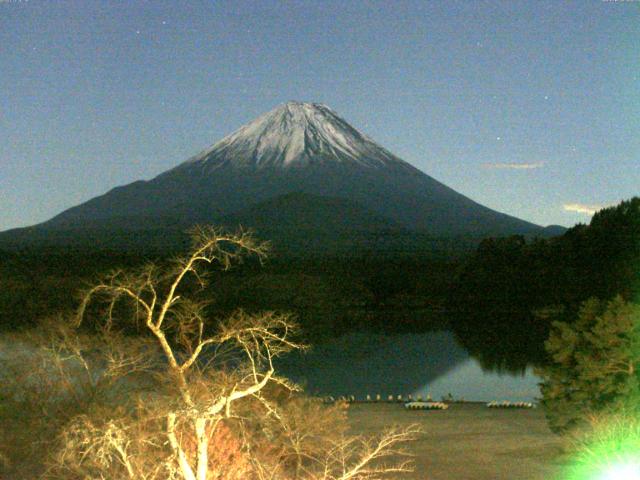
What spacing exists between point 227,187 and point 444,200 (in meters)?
28.5

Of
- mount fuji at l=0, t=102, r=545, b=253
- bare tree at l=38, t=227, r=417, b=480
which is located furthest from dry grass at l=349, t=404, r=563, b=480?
mount fuji at l=0, t=102, r=545, b=253

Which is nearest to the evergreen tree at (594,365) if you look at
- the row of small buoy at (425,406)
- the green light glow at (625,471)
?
the green light glow at (625,471)

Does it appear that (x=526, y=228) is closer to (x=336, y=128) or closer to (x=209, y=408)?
(x=336, y=128)

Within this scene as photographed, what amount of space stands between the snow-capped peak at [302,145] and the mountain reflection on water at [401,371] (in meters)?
70.4

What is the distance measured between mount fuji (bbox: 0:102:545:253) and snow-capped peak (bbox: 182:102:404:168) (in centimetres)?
14

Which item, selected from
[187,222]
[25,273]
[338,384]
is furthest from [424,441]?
[187,222]

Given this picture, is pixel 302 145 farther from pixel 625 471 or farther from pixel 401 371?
pixel 625 471

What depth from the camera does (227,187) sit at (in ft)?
336

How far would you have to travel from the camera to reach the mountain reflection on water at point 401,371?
979 inches

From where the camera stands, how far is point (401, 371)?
3022cm

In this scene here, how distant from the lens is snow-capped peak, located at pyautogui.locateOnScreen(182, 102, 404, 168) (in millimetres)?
109250

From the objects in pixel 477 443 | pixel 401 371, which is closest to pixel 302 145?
pixel 401 371

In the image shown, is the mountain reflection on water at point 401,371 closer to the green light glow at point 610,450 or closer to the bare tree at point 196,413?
the green light glow at point 610,450

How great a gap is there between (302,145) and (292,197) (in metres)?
14.7
